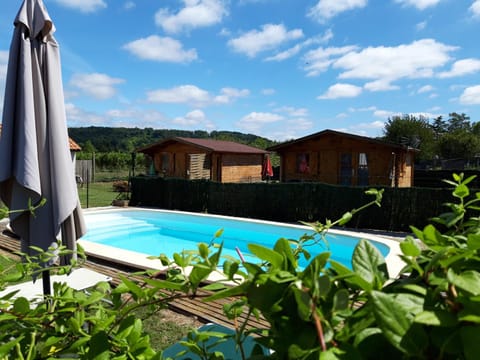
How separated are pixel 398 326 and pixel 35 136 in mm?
3621

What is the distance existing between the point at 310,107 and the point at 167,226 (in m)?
35.5

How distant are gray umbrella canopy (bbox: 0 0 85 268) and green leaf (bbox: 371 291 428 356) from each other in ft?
11.2

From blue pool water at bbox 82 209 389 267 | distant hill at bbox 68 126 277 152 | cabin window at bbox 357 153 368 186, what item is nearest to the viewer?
blue pool water at bbox 82 209 389 267

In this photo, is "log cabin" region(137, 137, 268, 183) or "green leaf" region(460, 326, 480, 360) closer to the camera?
"green leaf" region(460, 326, 480, 360)

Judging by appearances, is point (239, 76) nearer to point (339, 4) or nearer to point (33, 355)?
point (339, 4)

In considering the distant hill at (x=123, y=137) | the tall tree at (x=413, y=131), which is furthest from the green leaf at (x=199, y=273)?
the distant hill at (x=123, y=137)

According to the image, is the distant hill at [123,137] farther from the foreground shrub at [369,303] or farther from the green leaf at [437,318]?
the green leaf at [437,318]

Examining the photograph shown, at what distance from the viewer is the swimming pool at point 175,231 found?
10047 millimetres

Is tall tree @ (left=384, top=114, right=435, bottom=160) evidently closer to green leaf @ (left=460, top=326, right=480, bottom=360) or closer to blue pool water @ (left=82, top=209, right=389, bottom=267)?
blue pool water @ (left=82, top=209, right=389, bottom=267)

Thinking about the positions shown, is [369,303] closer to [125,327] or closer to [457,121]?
[125,327]

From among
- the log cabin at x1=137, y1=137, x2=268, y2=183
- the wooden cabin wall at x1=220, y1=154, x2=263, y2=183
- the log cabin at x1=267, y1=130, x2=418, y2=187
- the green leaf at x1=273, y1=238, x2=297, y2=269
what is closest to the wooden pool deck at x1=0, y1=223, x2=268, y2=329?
the green leaf at x1=273, y1=238, x2=297, y2=269

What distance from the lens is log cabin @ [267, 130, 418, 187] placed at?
1786 centimetres

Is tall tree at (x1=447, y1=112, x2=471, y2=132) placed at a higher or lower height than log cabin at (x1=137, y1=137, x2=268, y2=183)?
higher

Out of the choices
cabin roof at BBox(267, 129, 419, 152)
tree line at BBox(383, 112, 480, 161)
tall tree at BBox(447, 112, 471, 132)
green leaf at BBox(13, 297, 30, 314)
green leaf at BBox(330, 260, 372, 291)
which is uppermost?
tall tree at BBox(447, 112, 471, 132)
